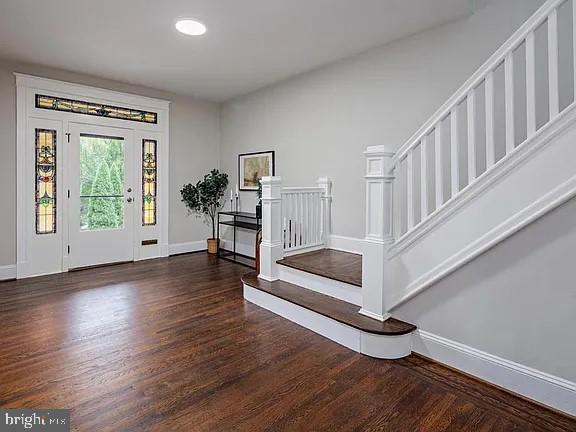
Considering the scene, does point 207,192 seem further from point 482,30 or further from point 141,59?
point 482,30

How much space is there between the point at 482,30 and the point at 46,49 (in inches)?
174

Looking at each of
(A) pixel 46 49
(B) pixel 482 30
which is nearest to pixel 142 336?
(A) pixel 46 49

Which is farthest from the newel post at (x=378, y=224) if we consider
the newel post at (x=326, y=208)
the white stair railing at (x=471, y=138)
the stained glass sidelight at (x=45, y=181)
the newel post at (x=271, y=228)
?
the stained glass sidelight at (x=45, y=181)

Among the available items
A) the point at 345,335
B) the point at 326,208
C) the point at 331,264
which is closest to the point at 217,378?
the point at 345,335

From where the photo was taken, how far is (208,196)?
5.94 meters

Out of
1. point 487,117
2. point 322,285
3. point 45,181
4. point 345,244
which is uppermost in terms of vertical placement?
point 487,117

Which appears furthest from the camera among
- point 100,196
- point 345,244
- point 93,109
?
point 100,196

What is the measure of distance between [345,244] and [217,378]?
2408mm

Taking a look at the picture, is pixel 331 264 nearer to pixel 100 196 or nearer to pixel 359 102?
pixel 359 102

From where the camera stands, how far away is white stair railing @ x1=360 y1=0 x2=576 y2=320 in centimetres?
193

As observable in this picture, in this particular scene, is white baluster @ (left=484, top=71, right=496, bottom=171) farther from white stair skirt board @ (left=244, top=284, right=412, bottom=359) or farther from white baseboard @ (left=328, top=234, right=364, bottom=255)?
white baseboard @ (left=328, top=234, right=364, bottom=255)

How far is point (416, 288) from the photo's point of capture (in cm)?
241

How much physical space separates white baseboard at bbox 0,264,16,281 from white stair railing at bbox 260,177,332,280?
10.5 ft

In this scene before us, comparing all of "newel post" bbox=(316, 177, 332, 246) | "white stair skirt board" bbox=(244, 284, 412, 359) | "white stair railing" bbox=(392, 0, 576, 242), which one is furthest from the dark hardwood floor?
"newel post" bbox=(316, 177, 332, 246)
